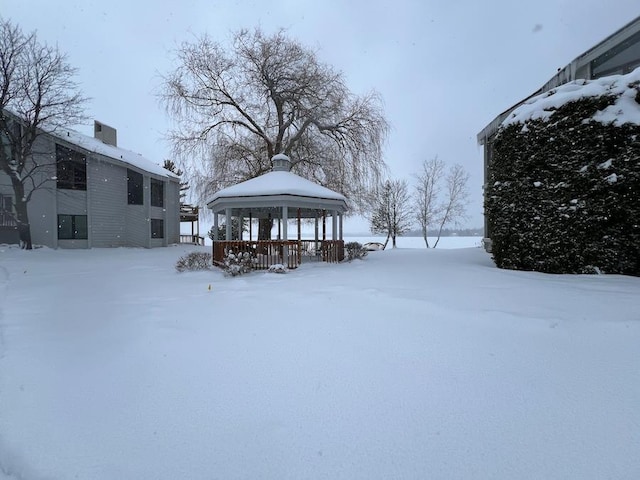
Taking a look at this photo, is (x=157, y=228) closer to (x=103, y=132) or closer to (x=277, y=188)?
(x=103, y=132)

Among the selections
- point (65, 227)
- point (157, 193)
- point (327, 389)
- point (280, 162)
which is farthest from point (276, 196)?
point (157, 193)

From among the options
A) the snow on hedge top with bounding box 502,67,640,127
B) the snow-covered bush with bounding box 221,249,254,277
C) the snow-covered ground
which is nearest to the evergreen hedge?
the snow on hedge top with bounding box 502,67,640,127

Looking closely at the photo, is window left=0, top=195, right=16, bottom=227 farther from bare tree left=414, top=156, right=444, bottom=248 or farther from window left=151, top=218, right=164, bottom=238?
bare tree left=414, top=156, right=444, bottom=248

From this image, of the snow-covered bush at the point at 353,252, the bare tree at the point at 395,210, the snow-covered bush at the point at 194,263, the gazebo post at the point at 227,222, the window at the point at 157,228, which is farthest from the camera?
the bare tree at the point at 395,210

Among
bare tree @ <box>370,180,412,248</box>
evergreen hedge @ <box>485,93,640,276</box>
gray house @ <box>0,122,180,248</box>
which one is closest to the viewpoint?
evergreen hedge @ <box>485,93,640,276</box>

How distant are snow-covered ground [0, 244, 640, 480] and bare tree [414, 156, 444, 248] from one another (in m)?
25.6

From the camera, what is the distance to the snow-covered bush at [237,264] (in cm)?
909

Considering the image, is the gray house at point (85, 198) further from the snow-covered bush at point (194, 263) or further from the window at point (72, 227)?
the snow-covered bush at point (194, 263)

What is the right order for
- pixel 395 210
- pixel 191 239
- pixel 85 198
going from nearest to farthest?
pixel 85 198 → pixel 191 239 → pixel 395 210

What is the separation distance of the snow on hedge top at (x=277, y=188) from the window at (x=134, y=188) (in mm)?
13117

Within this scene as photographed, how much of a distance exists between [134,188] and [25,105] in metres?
6.87

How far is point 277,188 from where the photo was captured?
11.1 m

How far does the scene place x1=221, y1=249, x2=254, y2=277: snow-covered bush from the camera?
9.09 metres

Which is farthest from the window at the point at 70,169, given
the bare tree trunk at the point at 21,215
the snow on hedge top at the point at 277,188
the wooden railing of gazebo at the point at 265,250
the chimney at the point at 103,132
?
the wooden railing of gazebo at the point at 265,250
